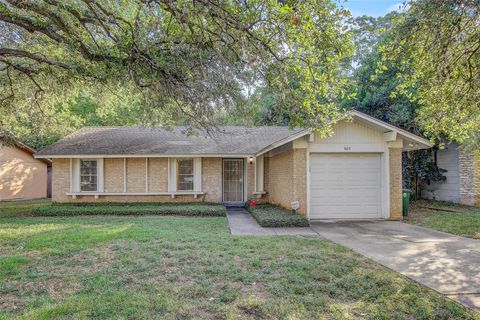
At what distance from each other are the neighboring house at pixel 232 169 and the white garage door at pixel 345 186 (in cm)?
4

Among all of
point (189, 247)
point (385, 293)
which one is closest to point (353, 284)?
point (385, 293)

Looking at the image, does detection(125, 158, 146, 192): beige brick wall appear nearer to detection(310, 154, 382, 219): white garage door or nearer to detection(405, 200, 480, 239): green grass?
detection(310, 154, 382, 219): white garage door

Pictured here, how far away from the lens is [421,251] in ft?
22.3

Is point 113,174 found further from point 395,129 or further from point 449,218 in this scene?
point 449,218

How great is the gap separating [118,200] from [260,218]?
8105 millimetres

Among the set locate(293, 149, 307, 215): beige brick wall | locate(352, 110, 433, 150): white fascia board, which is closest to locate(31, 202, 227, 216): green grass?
locate(293, 149, 307, 215): beige brick wall

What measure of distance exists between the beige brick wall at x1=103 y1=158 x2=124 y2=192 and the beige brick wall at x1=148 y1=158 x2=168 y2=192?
1.35 metres

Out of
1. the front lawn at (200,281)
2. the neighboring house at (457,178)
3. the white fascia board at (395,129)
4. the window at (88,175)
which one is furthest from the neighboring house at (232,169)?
the neighboring house at (457,178)

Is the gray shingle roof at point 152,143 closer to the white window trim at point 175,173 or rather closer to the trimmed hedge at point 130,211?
the white window trim at point 175,173

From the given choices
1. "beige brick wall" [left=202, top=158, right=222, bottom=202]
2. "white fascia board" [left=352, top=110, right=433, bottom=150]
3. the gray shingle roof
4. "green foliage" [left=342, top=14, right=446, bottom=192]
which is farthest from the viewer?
"green foliage" [left=342, top=14, right=446, bottom=192]

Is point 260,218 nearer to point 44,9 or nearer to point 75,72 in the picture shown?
point 75,72

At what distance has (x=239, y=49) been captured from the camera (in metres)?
6.08

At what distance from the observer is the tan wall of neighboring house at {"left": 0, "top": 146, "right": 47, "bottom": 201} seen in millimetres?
19578

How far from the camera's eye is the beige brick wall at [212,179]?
1525 cm
